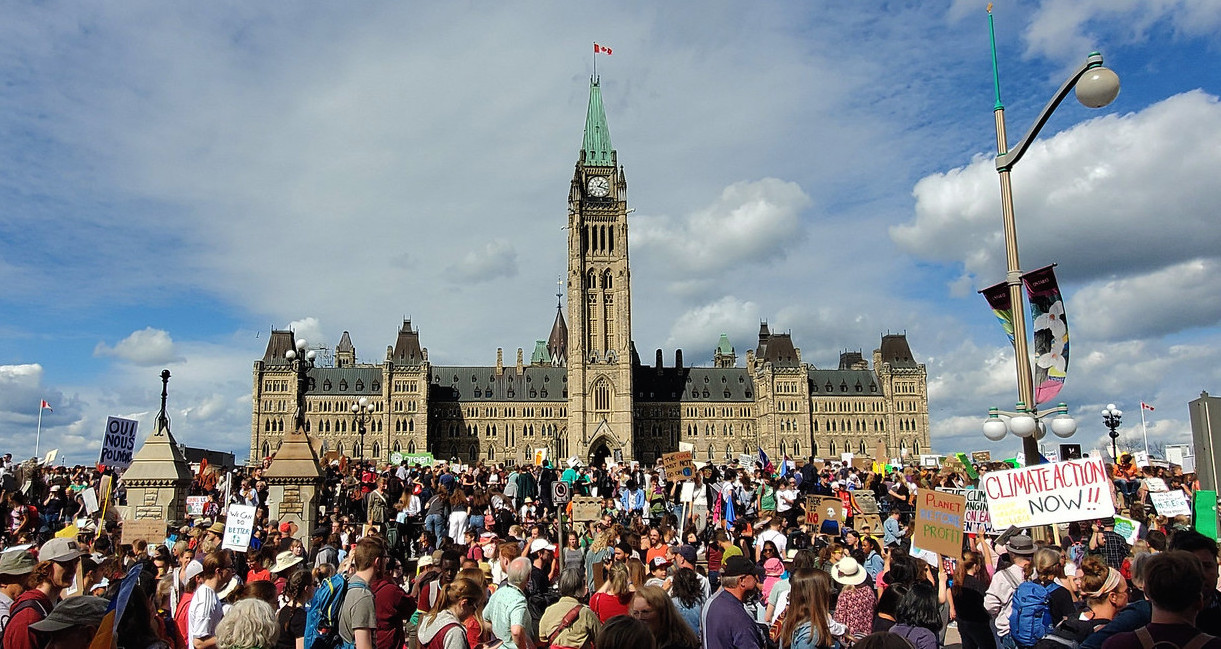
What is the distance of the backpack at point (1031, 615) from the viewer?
745cm

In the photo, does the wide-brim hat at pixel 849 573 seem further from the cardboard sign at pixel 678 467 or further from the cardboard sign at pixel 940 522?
the cardboard sign at pixel 678 467

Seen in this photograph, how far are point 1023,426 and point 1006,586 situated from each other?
222cm

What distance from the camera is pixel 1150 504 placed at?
15930 millimetres

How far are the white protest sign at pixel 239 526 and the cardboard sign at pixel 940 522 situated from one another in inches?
350

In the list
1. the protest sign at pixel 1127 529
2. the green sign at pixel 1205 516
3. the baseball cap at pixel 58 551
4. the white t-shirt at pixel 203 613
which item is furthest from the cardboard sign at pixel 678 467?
the baseball cap at pixel 58 551

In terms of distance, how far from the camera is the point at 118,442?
1967cm

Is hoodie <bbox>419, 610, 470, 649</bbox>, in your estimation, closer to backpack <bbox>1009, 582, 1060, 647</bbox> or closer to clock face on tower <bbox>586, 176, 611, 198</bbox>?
backpack <bbox>1009, 582, 1060, 647</bbox>

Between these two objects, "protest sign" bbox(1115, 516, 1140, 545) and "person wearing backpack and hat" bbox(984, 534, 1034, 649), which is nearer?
"person wearing backpack and hat" bbox(984, 534, 1034, 649)

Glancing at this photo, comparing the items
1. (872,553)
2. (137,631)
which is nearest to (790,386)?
(872,553)

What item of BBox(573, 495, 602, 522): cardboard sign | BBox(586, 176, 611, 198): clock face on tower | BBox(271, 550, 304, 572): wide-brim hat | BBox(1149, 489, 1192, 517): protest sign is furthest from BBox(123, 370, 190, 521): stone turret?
BBox(586, 176, 611, 198): clock face on tower

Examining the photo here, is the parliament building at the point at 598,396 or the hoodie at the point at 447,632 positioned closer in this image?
the hoodie at the point at 447,632

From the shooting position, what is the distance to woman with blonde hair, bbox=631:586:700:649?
6.05 meters

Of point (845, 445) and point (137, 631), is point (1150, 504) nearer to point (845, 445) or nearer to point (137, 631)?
point (137, 631)

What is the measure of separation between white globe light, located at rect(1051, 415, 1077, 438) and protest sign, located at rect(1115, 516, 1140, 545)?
83.9 inches
